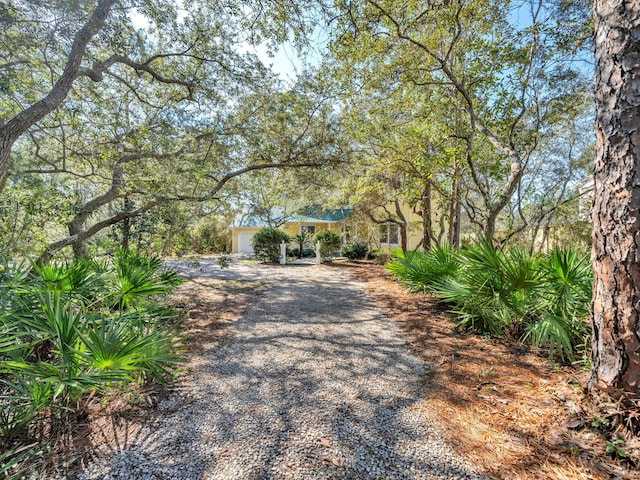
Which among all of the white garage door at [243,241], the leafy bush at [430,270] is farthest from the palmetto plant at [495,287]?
the white garage door at [243,241]

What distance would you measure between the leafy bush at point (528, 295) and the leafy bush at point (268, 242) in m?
12.2

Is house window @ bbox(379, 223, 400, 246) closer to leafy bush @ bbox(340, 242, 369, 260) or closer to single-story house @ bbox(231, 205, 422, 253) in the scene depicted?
single-story house @ bbox(231, 205, 422, 253)

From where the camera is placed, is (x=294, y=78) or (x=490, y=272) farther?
(x=294, y=78)

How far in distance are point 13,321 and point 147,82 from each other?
278 inches

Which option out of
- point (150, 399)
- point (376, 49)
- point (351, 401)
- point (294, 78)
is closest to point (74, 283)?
point (150, 399)

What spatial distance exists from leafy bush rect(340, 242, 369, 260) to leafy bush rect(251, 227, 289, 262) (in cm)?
385

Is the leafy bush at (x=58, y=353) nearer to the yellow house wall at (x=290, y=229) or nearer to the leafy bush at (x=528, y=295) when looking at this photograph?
the leafy bush at (x=528, y=295)

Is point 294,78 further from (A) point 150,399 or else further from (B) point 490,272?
(A) point 150,399

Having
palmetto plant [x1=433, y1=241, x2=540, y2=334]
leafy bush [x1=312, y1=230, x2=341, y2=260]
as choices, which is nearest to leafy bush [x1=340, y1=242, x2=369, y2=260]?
leafy bush [x1=312, y1=230, x2=341, y2=260]

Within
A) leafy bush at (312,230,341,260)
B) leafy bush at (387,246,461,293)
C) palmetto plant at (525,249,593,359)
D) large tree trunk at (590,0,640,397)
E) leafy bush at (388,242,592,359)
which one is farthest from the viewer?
leafy bush at (312,230,341,260)

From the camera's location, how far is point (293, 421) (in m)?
2.25

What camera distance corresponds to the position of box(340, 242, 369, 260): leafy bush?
16938mm

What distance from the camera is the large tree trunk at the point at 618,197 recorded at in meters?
1.93

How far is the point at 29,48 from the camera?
16.4 ft
